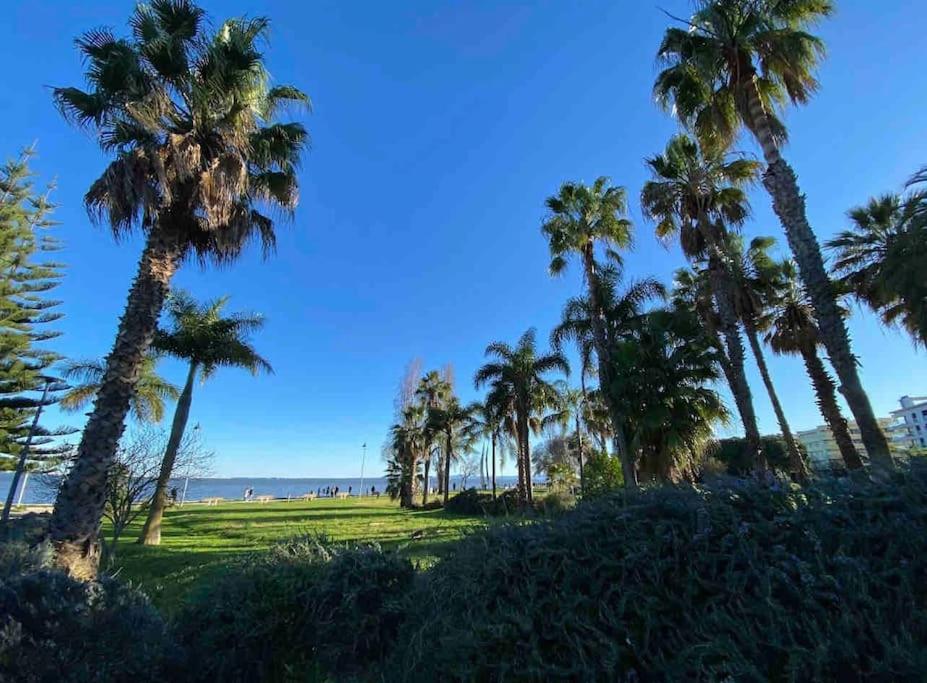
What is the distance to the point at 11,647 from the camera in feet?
10.2

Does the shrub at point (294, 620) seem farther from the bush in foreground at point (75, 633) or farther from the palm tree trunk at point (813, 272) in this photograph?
the palm tree trunk at point (813, 272)

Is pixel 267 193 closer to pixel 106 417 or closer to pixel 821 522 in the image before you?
pixel 106 417

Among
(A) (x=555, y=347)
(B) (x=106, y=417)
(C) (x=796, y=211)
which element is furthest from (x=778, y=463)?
(B) (x=106, y=417)

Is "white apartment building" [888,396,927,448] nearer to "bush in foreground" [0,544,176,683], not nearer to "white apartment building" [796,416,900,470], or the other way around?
"white apartment building" [796,416,900,470]

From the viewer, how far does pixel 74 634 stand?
3410 mm

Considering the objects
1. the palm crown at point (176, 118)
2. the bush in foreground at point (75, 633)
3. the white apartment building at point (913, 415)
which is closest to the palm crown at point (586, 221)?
the palm crown at point (176, 118)

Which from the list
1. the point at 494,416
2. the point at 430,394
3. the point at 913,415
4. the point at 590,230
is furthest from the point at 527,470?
the point at 913,415

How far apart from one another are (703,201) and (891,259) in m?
6.43

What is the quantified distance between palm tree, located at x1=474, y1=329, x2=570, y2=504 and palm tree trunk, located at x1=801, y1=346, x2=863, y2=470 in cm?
1067

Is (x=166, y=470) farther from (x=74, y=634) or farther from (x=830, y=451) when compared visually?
(x=830, y=451)

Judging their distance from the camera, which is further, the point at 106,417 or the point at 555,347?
the point at 555,347

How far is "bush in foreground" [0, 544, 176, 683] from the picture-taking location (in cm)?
314

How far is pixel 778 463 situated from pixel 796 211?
24778 mm

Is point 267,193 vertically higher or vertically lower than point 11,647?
higher
